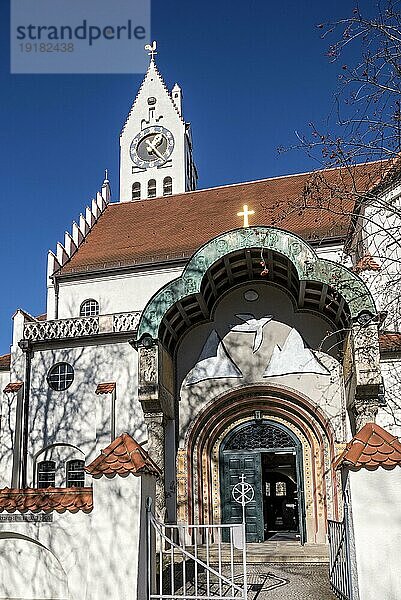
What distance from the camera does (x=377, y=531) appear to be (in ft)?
23.1

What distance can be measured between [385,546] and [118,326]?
468 inches

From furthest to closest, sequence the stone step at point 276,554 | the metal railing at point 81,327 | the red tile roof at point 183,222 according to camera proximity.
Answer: the red tile roof at point 183,222, the metal railing at point 81,327, the stone step at point 276,554

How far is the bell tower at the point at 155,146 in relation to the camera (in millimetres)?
39844

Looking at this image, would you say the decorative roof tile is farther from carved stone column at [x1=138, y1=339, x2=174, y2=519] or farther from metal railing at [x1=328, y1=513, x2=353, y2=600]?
carved stone column at [x1=138, y1=339, x2=174, y2=519]

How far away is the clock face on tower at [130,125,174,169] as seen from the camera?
133 feet

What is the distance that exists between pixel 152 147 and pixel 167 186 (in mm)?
3463

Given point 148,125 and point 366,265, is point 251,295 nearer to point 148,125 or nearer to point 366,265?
point 366,265

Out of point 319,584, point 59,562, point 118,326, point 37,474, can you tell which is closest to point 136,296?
point 118,326

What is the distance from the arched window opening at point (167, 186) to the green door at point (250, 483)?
84.3 ft

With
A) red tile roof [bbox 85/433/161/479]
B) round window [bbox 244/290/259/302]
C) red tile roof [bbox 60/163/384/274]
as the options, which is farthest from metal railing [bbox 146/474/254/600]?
red tile roof [bbox 60/163/384/274]

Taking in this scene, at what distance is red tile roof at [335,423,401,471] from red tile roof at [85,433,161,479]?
2.44 meters

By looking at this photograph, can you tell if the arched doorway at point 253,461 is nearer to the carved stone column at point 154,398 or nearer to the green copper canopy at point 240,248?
the carved stone column at point 154,398

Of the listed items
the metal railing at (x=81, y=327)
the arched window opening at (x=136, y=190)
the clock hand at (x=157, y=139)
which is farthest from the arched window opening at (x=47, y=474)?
the clock hand at (x=157, y=139)

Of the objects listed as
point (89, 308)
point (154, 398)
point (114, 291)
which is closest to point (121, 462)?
point (154, 398)
